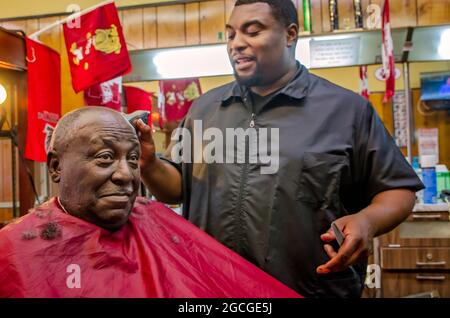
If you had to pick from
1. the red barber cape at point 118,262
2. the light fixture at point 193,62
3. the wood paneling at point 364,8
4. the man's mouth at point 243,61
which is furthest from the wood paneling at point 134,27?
the red barber cape at point 118,262

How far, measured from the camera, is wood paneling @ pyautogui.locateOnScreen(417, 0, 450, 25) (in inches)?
129

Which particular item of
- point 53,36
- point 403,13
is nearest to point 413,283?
point 403,13

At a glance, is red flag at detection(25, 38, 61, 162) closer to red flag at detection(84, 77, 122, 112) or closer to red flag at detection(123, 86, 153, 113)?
red flag at detection(84, 77, 122, 112)

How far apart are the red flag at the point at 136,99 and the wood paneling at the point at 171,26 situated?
0.56 metres

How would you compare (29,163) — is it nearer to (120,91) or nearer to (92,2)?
(120,91)

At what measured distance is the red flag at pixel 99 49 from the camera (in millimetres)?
2684

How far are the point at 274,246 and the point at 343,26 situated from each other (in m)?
2.59

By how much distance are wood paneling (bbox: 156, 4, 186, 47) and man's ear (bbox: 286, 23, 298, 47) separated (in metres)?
2.71

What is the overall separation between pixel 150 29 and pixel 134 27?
0.48 ft

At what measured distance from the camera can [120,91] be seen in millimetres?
3152

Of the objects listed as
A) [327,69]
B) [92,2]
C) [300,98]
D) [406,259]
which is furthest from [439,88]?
[300,98]

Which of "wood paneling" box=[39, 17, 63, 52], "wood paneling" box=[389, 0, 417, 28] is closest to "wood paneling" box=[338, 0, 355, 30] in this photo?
"wood paneling" box=[389, 0, 417, 28]

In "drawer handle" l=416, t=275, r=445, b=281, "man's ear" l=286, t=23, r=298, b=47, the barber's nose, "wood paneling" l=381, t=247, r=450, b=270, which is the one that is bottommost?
"drawer handle" l=416, t=275, r=445, b=281

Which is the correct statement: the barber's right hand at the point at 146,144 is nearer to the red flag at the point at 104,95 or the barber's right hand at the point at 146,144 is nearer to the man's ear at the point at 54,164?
the man's ear at the point at 54,164
